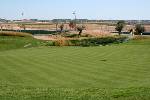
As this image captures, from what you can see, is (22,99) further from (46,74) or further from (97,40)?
(97,40)

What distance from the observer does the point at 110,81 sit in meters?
19.1

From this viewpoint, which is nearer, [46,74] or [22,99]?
[22,99]

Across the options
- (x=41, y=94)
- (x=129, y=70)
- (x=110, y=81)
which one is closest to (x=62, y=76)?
(x=110, y=81)

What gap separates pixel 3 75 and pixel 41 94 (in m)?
7.73

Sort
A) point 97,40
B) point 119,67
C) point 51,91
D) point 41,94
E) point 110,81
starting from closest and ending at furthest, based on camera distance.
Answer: point 41,94
point 51,91
point 110,81
point 119,67
point 97,40

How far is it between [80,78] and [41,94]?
5.96 m

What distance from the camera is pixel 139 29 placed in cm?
9788

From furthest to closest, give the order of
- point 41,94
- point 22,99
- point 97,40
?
point 97,40 → point 41,94 → point 22,99

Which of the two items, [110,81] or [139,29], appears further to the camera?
[139,29]

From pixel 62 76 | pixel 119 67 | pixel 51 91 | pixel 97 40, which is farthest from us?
pixel 97 40

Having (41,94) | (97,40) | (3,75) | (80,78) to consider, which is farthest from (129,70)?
(97,40)

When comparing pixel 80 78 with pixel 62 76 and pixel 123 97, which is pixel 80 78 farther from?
pixel 123 97

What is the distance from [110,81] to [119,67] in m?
5.80

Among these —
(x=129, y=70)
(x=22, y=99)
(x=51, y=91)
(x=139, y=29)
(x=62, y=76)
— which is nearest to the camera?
(x=22, y=99)
